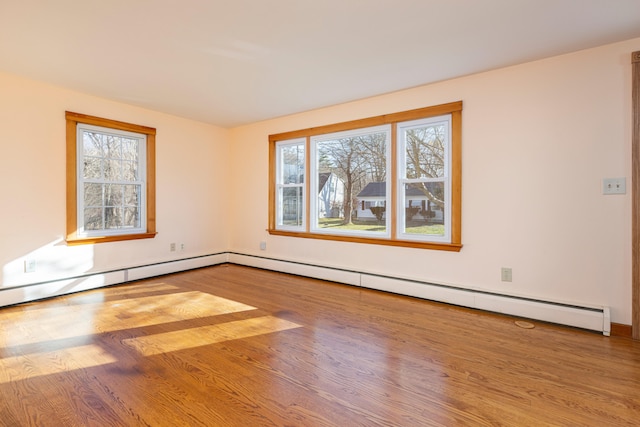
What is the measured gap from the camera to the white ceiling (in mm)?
2248

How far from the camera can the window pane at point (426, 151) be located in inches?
145

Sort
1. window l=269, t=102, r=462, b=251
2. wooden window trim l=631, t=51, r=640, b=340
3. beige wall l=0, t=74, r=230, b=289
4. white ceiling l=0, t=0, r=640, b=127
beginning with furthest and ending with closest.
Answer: window l=269, t=102, r=462, b=251 → beige wall l=0, t=74, r=230, b=289 → wooden window trim l=631, t=51, r=640, b=340 → white ceiling l=0, t=0, r=640, b=127

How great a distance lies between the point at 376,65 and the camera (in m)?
3.17

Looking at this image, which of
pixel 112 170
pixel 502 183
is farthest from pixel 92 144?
pixel 502 183

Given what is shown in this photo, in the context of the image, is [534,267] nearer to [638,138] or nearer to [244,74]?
[638,138]

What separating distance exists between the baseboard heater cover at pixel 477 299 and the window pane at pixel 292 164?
133 cm

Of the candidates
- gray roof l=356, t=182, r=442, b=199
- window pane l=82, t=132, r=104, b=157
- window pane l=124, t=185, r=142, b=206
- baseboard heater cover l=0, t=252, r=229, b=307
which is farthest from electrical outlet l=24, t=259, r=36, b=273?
gray roof l=356, t=182, r=442, b=199

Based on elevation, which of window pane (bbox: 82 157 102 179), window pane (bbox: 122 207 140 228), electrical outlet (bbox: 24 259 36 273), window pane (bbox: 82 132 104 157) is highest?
window pane (bbox: 82 132 104 157)

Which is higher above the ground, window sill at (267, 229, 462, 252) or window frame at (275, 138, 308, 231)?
window frame at (275, 138, 308, 231)

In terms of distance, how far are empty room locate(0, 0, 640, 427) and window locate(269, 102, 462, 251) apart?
1.1 inches

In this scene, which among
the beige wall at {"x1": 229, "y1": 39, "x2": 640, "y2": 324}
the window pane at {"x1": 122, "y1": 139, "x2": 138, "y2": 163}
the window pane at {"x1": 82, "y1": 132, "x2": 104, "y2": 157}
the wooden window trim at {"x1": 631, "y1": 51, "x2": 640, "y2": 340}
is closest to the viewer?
the wooden window trim at {"x1": 631, "y1": 51, "x2": 640, "y2": 340}

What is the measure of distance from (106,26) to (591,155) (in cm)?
416

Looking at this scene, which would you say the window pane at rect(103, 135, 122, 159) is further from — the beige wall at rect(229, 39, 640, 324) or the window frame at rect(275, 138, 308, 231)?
the beige wall at rect(229, 39, 640, 324)

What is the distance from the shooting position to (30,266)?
11.6 feet
